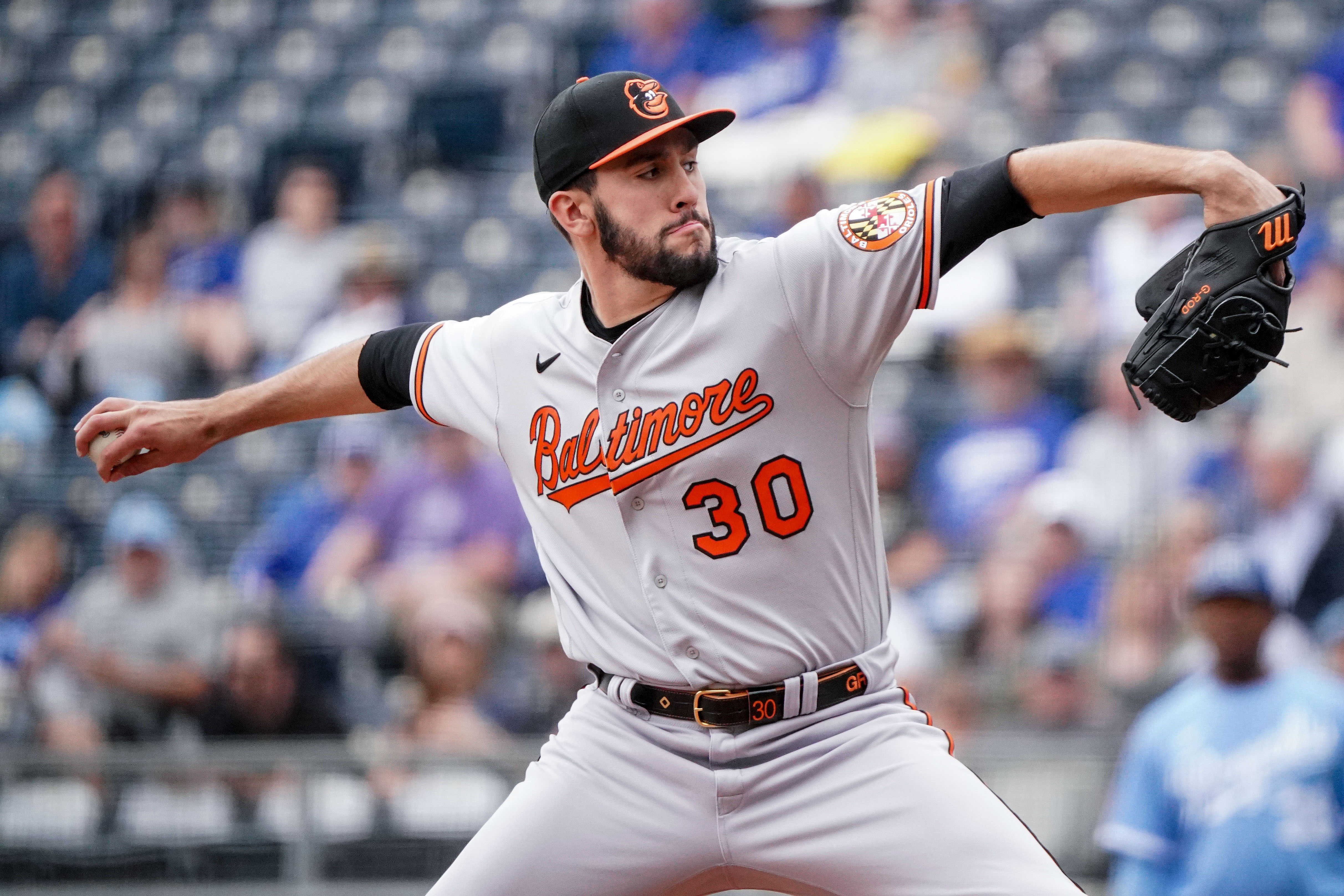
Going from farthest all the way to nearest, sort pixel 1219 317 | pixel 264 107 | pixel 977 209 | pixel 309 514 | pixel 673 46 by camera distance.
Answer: pixel 264 107
pixel 673 46
pixel 309 514
pixel 977 209
pixel 1219 317

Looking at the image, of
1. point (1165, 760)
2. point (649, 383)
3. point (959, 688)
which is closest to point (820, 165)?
point (959, 688)

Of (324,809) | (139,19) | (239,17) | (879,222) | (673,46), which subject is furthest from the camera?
(139,19)

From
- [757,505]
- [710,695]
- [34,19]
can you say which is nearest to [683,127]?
[757,505]

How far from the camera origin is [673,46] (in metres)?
9.47

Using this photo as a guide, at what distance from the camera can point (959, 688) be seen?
579cm

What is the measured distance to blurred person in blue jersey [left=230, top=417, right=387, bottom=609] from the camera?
7180 mm

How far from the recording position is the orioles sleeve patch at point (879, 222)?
9.48 ft

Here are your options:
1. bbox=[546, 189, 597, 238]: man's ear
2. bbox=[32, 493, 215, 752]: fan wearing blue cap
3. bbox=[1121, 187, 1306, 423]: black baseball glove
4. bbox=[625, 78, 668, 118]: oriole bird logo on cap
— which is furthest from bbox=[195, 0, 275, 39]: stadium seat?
bbox=[1121, 187, 1306, 423]: black baseball glove

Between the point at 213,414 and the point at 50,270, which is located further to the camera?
the point at 50,270

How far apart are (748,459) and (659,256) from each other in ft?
1.39

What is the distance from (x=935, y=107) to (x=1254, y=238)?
19.6 ft

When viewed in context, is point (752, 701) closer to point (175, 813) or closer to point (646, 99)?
point (646, 99)

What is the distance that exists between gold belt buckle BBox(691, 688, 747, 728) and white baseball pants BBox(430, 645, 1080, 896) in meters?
0.02

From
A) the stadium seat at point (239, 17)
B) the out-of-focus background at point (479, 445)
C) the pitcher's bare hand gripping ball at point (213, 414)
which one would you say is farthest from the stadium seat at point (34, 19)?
the pitcher's bare hand gripping ball at point (213, 414)
